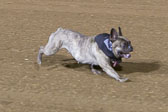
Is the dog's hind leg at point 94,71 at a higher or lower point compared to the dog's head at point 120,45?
lower

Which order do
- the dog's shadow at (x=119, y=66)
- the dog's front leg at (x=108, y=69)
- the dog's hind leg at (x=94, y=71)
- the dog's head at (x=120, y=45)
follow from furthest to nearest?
the dog's shadow at (x=119, y=66), the dog's hind leg at (x=94, y=71), the dog's front leg at (x=108, y=69), the dog's head at (x=120, y=45)

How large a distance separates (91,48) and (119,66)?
0.49 meters

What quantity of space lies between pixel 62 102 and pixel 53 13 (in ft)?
8.95

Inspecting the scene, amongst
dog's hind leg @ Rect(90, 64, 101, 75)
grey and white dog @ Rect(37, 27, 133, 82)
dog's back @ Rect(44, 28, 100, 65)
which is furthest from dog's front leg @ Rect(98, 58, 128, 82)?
dog's hind leg @ Rect(90, 64, 101, 75)

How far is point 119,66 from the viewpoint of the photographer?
4.59 m

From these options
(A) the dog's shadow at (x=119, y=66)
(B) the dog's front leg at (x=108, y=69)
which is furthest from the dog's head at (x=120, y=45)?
(A) the dog's shadow at (x=119, y=66)

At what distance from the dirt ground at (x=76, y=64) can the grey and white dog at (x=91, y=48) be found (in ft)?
0.51

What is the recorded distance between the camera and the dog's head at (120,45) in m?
4.03

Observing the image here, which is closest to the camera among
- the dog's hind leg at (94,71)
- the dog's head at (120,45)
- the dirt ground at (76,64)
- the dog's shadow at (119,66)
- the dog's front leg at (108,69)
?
the dirt ground at (76,64)

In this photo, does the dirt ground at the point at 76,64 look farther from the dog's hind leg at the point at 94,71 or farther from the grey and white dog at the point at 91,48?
the grey and white dog at the point at 91,48

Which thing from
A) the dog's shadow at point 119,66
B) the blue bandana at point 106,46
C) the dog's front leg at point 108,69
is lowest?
the dog's shadow at point 119,66

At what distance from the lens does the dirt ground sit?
3856 mm

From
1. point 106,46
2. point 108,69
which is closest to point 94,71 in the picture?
point 108,69

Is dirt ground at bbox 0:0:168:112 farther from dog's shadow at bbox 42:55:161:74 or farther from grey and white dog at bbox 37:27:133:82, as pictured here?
grey and white dog at bbox 37:27:133:82
